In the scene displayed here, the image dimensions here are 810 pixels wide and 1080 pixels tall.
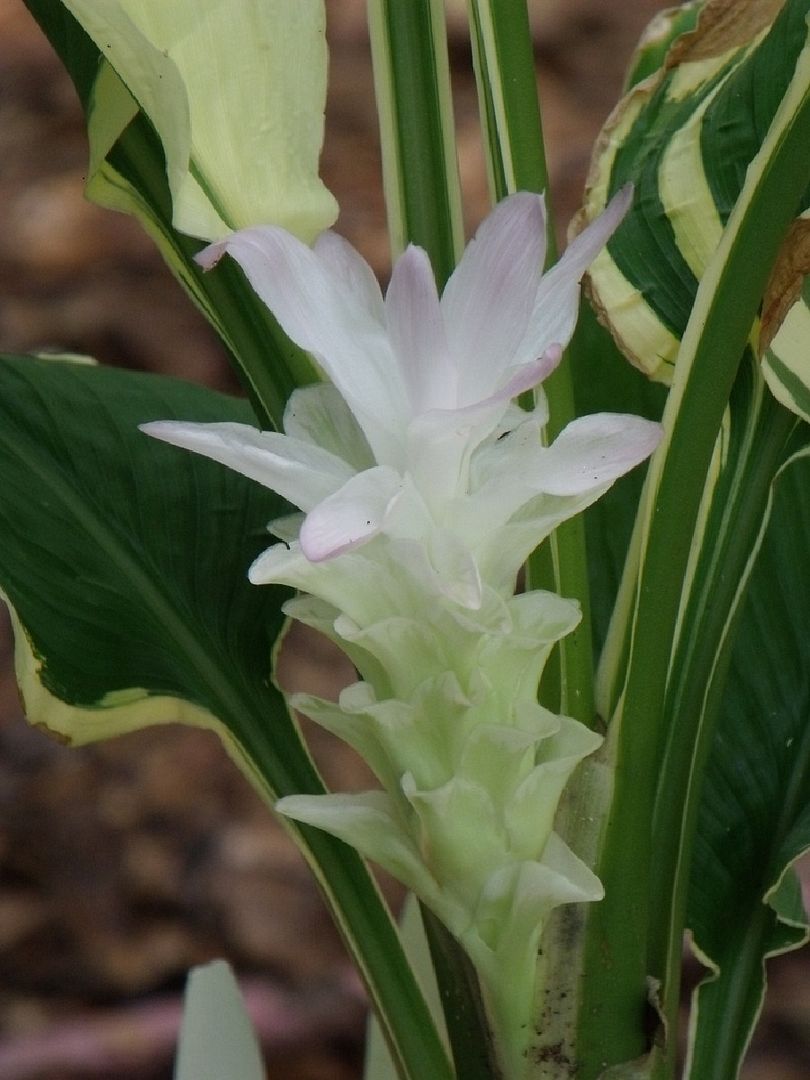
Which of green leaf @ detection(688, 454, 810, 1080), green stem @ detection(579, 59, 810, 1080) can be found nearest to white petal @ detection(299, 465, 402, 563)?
green stem @ detection(579, 59, 810, 1080)

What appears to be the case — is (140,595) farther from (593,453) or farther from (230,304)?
(593,453)

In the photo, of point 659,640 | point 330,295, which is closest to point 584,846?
point 659,640

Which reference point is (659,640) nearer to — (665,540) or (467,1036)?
(665,540)

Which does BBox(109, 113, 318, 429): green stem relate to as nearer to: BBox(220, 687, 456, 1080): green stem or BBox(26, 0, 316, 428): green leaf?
BBox(26, 0, 316, 428): green leaf

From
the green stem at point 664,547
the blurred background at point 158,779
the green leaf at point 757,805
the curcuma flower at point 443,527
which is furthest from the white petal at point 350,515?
the blurred background at point 158,779

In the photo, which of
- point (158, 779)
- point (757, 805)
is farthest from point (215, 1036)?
point (158, 779)

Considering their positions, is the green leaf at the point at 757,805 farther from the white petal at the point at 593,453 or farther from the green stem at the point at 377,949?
the white petal at the point at 593,453
